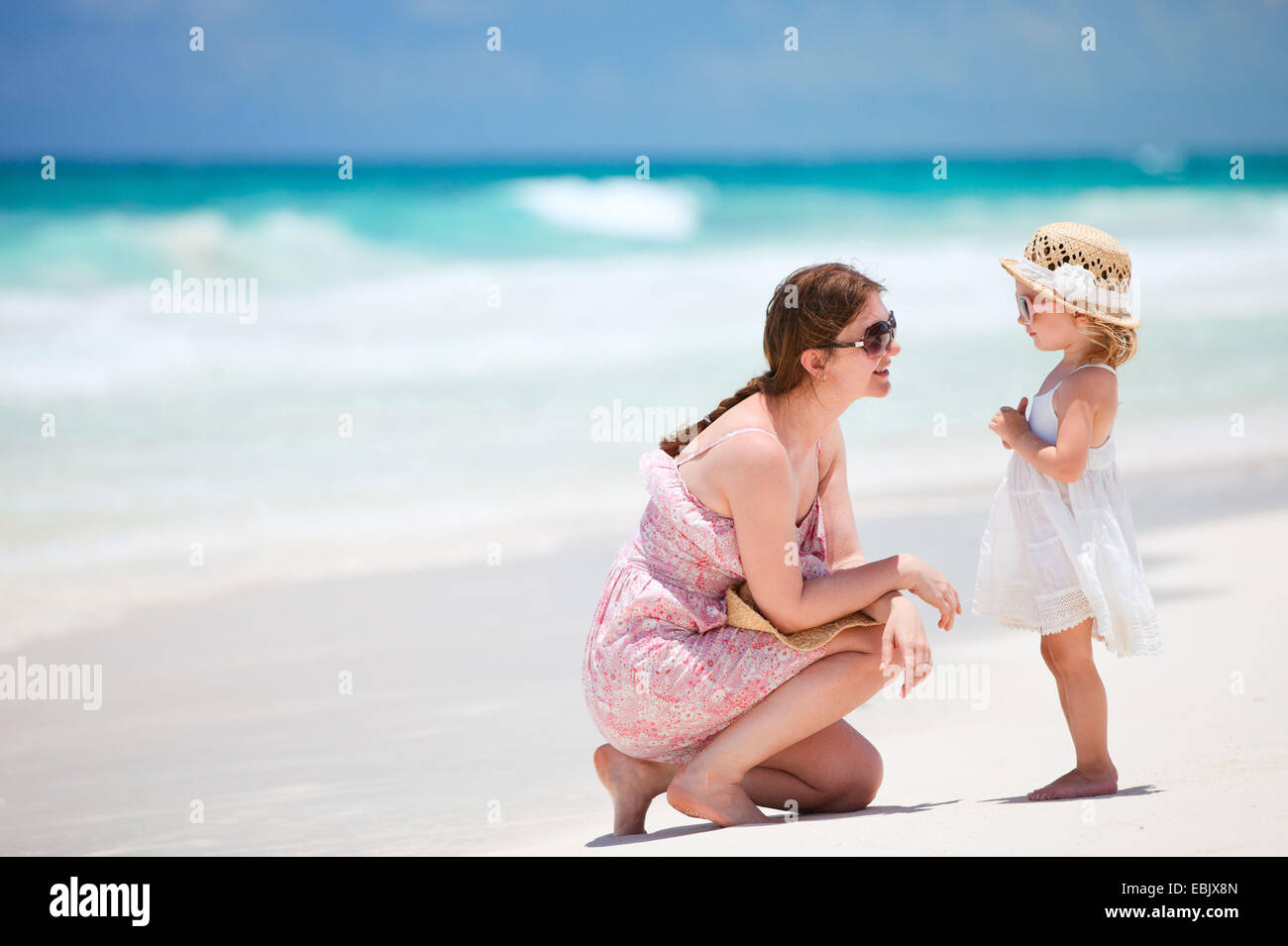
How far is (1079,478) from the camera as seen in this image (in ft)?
10.0

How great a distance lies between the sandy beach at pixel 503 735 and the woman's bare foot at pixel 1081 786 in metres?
0.07

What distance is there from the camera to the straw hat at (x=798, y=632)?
297 cm

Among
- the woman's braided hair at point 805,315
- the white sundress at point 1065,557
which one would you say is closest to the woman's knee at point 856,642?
the white sundress at point 1065,557

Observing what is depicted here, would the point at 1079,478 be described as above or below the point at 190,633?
above

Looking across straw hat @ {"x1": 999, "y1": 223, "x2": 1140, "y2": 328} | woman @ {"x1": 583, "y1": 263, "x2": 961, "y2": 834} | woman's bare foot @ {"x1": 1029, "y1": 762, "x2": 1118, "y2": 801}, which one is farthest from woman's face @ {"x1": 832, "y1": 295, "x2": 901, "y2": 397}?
woman's bare foot @ {"x1": 1029, "y1": 762, "x2": 1118, "y2": 801}

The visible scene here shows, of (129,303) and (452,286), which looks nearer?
(129,303)

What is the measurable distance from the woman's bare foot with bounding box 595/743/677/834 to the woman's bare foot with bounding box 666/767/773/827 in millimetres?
152

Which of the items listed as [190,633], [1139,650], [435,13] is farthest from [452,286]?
[1139,650]

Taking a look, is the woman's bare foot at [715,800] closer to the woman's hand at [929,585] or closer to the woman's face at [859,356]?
the woman's hand at [929,585]

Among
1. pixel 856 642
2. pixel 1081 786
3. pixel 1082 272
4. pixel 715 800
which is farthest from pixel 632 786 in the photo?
pixel 1082 272

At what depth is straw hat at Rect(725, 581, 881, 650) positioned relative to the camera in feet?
9.76
